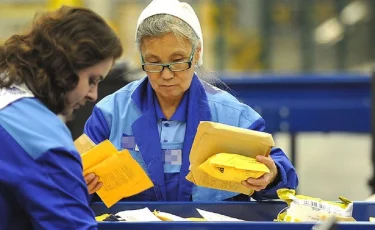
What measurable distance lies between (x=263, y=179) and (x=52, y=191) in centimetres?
87

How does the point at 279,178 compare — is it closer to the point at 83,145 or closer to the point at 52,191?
the point at 83,145

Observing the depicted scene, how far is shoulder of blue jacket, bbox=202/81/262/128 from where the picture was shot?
3.05 meters

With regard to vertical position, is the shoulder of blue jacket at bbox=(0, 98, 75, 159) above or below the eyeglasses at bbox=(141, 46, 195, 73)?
below

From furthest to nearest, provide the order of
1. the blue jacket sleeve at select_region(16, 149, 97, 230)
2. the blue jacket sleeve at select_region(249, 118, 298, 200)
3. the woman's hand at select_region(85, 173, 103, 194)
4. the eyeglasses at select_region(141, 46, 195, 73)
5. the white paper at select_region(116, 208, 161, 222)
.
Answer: the eyeglasses at select_region(141, 46, 195, 73), the blue jacket sleeve at select_region(249, 118, 298, 200), the woman's hand at select_region(85, 173, 103, 194), the white paper at select_region(116, 208, 161, 222), the blue jacket sleeve at select_region(16, 149, 97, 230)

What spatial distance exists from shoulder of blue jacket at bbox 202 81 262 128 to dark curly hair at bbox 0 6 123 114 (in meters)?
0.91

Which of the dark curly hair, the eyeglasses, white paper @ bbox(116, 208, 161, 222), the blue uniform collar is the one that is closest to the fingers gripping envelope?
white paper @ bbox(116, 208, 161, 222)

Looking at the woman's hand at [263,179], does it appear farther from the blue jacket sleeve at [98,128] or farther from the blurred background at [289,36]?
the blurred background at [289,36]

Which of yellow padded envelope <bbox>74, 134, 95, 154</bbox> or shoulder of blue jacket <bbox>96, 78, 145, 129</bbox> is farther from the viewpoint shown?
shoulder of blue jacket <bbox>96, 78, 145, 129</bbox>

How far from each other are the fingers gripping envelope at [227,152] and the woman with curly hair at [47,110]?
51 cm

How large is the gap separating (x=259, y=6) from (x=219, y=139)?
27.0 ft

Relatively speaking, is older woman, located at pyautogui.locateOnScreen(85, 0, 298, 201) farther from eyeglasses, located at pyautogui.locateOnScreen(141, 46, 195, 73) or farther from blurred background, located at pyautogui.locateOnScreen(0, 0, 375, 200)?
blurred background, located at pyautogui.locateOnScreen(0, 0, 375, 200)

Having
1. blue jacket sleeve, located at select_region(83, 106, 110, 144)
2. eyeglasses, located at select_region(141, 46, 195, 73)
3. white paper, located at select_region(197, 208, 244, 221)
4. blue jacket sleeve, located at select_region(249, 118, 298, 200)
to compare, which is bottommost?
white paper, located at select_region(197, 208, 244, 221)

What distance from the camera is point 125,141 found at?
307 cm

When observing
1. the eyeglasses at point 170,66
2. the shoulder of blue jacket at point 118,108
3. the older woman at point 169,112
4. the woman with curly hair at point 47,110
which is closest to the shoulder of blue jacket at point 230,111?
the older woman at point 169,112
